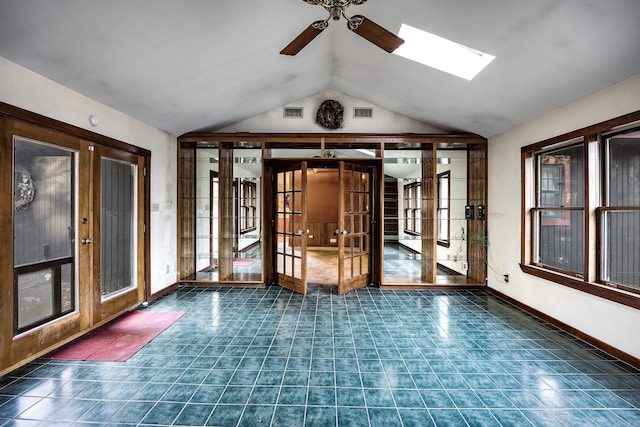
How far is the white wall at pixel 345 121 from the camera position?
15.9ft

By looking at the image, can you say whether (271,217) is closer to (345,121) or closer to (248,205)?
(248,205)

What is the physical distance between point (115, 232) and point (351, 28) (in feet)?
11.3

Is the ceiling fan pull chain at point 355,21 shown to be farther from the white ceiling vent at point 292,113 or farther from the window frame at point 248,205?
the window frame at point 248,205

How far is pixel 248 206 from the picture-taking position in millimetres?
5230

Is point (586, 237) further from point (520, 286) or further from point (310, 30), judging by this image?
point (310, 30)

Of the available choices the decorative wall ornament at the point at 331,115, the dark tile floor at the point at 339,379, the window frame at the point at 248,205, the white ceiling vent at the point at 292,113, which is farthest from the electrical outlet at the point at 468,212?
the window frame at the point at 248,205

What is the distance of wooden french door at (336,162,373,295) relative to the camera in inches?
178

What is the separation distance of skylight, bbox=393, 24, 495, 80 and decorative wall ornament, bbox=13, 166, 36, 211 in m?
3.71

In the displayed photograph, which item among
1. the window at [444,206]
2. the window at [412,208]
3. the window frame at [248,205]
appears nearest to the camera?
the window frame at [248,205]

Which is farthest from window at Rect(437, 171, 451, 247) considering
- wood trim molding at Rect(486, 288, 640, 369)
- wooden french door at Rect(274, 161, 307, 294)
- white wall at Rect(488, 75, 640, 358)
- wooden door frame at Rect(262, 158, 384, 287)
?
wooden french door at Rect(274, 161, 307, 294)

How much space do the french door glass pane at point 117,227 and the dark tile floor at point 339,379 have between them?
101 centimetres

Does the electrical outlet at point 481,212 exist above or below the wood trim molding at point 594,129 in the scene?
below

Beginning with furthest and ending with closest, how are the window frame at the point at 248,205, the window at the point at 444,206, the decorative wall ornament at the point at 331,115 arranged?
the window at the point at 444,206
the window frame at the point at 248,205
the decorative wall ornament at the point at 331,115

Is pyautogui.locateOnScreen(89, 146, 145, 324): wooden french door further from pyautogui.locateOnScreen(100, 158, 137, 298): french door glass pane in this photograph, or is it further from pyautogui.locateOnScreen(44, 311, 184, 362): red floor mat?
pyautogui.locateOnScreen(44, 311, 184, 362): red floor mat
